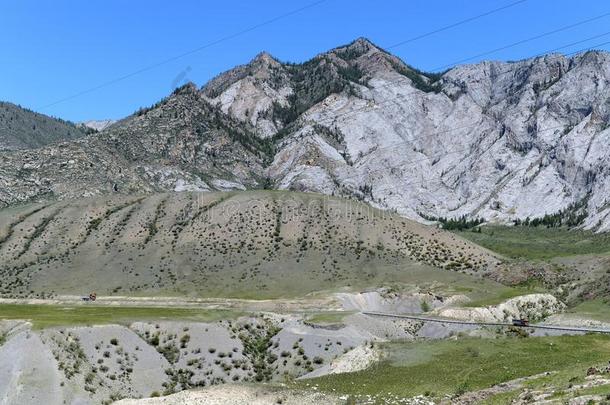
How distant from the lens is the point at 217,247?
135 meters

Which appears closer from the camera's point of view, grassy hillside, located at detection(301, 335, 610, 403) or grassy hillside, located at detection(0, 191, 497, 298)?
grassy hillside, located at detection(301, 335, 610, 403)

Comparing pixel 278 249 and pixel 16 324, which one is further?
pixel 278 249

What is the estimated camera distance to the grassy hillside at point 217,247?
118250 millimetres

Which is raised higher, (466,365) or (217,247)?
(217,247)

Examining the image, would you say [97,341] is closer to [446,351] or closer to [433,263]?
[446,351]

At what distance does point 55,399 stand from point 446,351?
1350 inches

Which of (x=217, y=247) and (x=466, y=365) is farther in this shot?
(x=217, y=247)

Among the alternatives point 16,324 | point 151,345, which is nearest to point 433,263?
point 151,345

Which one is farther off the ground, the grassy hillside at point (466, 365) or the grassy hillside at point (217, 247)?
the grassy hillside at point (217, 247)

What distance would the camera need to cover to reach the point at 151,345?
58.5m

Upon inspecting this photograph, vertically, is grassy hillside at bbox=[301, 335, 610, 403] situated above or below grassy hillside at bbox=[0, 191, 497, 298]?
below

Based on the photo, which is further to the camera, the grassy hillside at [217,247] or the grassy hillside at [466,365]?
the grassy hillside at [217,247]

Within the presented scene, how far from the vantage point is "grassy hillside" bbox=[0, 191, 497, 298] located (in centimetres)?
11825

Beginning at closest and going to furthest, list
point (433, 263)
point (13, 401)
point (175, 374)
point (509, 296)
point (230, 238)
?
point (13, 401), point (175, 374), point (509, 296), point (433, 263), point (230, 238)
